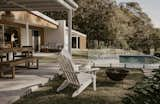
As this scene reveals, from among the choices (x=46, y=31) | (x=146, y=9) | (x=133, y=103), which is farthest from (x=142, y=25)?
(x=133, y=103)

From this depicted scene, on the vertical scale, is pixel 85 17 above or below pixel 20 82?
above

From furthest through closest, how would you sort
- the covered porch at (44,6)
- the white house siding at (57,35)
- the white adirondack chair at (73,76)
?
the white house siding at (57,35), the covered porch at (44,6), the white adirondack chair at (73,76)

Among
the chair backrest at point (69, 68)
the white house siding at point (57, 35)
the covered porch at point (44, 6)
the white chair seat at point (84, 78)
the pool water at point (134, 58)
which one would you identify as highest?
the covered porch at point (44, 6)

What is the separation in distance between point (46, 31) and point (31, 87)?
69.9 ft

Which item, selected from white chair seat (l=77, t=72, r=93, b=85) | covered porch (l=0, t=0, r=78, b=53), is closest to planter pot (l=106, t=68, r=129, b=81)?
white chair seat (l=77, t=72, r=93, b=85)

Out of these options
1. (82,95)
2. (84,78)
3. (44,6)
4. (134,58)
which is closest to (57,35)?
(134,58)

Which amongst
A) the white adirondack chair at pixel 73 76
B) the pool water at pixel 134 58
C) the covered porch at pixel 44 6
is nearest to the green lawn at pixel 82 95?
the white adirondack chair at pixel 73 76

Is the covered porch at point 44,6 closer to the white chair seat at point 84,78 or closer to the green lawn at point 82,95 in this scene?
Result: the white chair seat at point 84,78

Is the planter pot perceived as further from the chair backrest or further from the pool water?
the pool water

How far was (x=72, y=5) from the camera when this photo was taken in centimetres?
1182

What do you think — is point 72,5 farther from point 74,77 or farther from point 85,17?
point 85,17

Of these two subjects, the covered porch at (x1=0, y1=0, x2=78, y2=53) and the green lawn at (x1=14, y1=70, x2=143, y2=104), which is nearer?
the green lawn at (x1=14, y1=70, x2=143, y2=104)

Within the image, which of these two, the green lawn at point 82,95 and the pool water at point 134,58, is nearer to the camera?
the green lawn at point 82,95

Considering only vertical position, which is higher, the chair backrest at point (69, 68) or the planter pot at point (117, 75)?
the chair backrest at point (69, 68)
